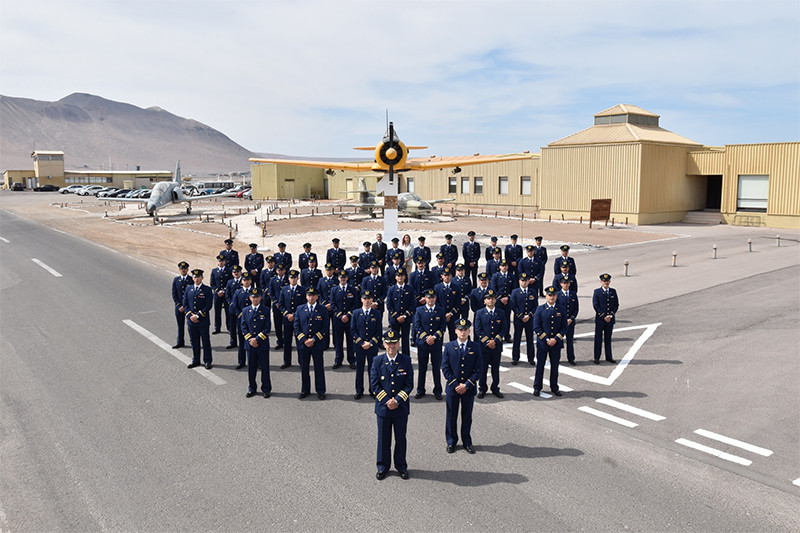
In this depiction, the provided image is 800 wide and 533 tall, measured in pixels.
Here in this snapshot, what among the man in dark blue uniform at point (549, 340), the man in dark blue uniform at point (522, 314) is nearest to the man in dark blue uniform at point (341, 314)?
the man in dark blue uniform at point (522, 314)

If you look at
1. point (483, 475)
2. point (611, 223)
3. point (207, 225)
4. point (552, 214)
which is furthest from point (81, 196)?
point (483, 475)

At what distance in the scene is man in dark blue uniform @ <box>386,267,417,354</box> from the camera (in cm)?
1157

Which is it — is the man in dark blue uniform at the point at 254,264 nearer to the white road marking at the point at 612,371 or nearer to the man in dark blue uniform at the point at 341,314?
the man in dark blue uniform at the point at 341,314

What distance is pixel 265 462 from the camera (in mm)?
7379

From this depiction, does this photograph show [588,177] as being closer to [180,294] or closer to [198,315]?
[180,294]

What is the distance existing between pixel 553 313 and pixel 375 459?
13.9 ft

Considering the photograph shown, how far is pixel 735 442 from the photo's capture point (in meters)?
8.00

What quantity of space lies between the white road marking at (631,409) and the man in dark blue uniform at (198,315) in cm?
762

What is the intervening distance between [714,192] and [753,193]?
6.95 m

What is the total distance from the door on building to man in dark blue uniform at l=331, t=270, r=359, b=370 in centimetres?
4610

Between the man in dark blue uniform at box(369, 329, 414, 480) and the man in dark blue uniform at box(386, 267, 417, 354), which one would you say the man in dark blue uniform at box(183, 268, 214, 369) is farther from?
the man in dark blue uniform at box(369, 329, 414, 480)

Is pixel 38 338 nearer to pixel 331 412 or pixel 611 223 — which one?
pixel 331 412

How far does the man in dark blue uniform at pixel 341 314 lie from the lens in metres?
11.4

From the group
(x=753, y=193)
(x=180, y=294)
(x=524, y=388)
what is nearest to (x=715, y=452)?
(x=524, y=388)
